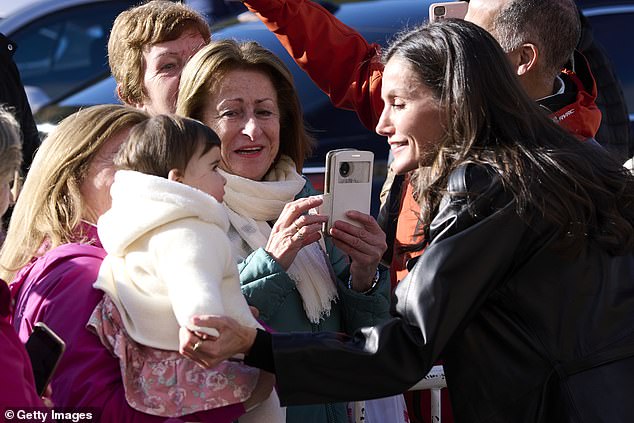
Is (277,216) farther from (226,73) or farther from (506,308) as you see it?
(506,308)

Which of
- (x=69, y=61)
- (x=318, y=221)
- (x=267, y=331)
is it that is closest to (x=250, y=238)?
A: (x=318, y=221)

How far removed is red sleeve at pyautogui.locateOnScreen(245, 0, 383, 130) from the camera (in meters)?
4.04

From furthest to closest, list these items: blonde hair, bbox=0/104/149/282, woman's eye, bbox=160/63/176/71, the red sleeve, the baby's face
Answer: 1. the red sleeve
2. woman's eye, bbox=160/63/176/71
3. blonde hair, bbox=0/104/149/282
4. the baby's face

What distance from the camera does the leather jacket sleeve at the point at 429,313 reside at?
8.15ft

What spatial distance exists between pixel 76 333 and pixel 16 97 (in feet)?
6.68

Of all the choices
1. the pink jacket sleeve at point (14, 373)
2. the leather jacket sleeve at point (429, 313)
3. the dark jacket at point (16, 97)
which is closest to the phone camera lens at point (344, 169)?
the leather jacket sleeve at point (429, 313)

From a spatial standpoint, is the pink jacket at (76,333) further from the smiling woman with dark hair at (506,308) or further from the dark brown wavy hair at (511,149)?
the dark brown wavy hair at (511,149)

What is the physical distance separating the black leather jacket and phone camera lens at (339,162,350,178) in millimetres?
562

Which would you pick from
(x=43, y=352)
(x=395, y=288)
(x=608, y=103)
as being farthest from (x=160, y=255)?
(x=608, y=103)

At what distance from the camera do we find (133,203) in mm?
2488

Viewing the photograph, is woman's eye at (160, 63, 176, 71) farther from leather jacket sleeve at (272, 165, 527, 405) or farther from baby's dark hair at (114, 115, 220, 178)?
leather jacket sleeve at (272, 165, 527, 405)

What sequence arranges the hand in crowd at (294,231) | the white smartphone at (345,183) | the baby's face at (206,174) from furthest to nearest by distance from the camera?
the white smartphone at (345,183), the hand in crowd at (294,231), the baby's face at (206,174)

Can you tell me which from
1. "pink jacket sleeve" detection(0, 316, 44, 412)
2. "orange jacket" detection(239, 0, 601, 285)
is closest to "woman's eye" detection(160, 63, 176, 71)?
"orange jacket" detection(239, 0, 601, 285)

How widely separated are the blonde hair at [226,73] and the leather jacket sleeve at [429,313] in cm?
103
